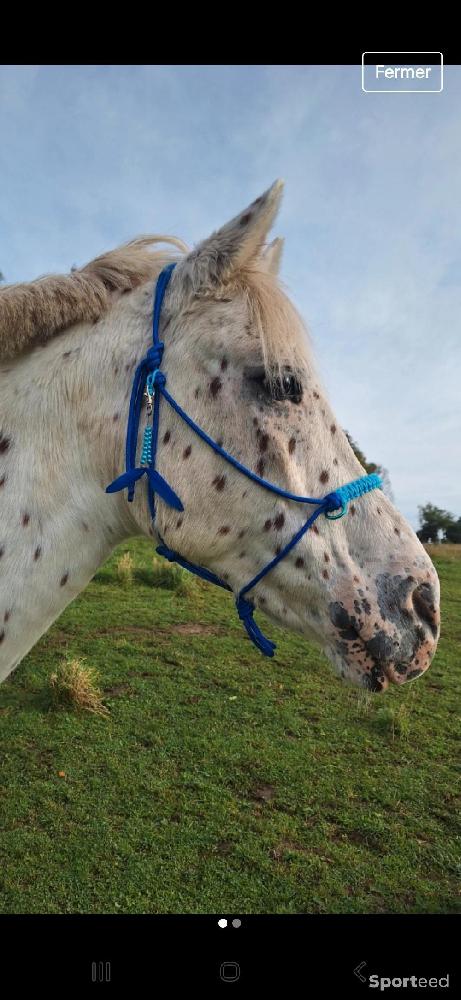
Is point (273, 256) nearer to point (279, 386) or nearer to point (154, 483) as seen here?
point (279, 386)

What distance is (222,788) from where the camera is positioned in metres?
3.92

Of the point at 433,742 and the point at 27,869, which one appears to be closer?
the point at 27,869

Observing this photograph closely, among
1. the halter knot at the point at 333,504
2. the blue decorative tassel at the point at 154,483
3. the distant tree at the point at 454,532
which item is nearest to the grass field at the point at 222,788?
the halter knot at the point at 333,504

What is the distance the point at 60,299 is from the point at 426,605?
5.37 ft

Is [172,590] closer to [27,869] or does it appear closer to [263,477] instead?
[27,869]

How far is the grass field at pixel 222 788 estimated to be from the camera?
2975mm

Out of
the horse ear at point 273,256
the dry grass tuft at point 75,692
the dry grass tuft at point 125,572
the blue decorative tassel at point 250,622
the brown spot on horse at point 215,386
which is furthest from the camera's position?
the dry grass tuft at point 125,572

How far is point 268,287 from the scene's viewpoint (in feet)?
6.01
